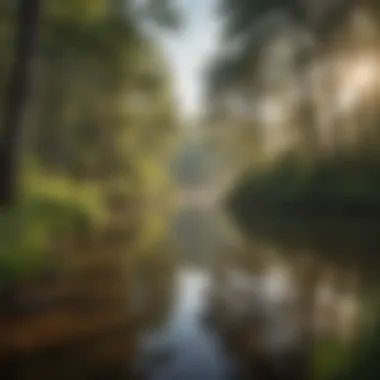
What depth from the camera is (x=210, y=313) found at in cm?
155

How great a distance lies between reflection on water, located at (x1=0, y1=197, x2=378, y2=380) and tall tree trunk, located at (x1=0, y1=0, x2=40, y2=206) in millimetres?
361

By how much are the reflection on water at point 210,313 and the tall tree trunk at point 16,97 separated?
361mm

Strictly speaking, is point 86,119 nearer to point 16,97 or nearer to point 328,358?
point 16,97

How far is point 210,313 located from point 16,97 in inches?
29.7

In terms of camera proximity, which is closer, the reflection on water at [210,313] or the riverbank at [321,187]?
the reflection on water at [210,313]

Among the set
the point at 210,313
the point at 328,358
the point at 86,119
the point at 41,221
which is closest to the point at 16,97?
the point at 86,119

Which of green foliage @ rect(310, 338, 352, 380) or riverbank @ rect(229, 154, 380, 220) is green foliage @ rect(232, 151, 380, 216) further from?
green foliage @ rect(310, 338, 352, 380)

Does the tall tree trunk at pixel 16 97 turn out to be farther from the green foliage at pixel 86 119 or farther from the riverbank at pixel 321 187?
the riverbank at pixel 321 187

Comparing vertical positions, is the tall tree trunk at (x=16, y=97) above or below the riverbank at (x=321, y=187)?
above

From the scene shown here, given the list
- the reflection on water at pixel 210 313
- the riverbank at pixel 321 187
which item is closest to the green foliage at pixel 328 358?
the reflection on water at pixel 210 313

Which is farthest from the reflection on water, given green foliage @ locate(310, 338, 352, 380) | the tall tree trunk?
the tall tree trunk

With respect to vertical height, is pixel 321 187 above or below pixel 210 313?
above

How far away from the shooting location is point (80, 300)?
1.54 m

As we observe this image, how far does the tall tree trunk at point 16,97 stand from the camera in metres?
1.60
